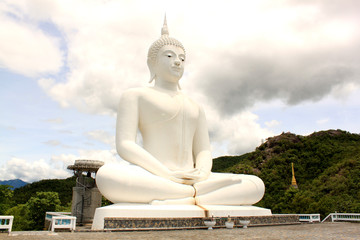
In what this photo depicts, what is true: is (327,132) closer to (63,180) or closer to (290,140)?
(290,140)

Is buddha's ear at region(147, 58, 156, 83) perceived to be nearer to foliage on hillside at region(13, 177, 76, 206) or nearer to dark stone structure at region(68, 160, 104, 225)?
dark stone structure at region(68, 160, 104, 225)

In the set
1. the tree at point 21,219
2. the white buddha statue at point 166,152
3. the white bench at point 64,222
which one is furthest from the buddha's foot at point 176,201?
the tree at point 21,219

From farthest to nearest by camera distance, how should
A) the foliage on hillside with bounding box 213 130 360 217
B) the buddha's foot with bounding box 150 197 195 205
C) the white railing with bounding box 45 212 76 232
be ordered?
1. the foliage on hillside with bounding box 213 130 360 217
2. the buddha's foot with bounding box 150 197 195 205
3. the white railing with bounding box 45 212 76 232

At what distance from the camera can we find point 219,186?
7703 mm

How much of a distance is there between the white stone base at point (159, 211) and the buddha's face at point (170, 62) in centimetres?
384

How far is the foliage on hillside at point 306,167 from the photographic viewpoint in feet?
69.3

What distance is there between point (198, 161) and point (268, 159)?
30526 mm

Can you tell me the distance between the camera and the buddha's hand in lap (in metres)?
7.47

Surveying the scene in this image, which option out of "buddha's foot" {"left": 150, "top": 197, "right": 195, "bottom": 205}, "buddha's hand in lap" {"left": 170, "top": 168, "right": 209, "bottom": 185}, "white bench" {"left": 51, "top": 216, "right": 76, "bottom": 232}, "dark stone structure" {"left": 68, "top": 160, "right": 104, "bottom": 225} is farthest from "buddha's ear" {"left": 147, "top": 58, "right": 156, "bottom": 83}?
"dark stone structure" {"left": 68, "top": 160, "right": 104, "bottom": 225}

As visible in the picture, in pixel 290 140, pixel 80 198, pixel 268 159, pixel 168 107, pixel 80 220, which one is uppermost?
pixel 290 140

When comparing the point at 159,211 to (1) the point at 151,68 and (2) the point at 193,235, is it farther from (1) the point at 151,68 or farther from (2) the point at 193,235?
(1) the point at 151,68

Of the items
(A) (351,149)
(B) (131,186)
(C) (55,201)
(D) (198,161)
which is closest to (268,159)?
Result: (A) (351,149)

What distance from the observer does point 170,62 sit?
350 inches

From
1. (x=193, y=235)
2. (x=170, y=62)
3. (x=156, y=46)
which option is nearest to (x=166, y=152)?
(x=170, y=62)
